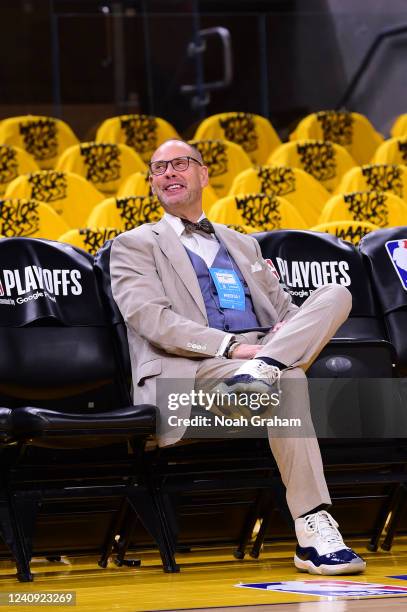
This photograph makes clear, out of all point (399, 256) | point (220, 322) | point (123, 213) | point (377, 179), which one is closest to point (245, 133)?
point (377, 179)

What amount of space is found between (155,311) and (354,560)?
0.77 metres

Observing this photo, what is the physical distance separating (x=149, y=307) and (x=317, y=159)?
2.92 metres

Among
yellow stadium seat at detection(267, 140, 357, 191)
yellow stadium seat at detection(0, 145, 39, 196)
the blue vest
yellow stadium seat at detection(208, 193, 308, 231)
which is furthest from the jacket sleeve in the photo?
yellow stadium seat at detection(267, 140, 357, 191)

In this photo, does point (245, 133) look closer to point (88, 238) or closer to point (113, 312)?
point (88, 238)

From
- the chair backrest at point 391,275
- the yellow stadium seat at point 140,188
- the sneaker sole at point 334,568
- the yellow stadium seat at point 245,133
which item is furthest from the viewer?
the yellow stadium seat at point 245,133

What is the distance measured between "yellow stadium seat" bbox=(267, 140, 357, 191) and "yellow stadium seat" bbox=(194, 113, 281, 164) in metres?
0.64

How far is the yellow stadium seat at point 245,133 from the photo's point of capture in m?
6.14

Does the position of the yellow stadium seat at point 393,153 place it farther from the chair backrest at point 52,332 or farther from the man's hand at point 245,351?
the man's hand at point 245,351

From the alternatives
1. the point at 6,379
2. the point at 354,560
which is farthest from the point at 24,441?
the point at 354,560

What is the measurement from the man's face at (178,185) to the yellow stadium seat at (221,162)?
7.39 ft

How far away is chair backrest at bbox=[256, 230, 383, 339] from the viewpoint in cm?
326

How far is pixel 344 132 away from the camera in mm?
6359

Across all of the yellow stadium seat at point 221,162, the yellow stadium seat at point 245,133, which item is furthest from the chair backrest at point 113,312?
the yellow stadium seat at point 245,133

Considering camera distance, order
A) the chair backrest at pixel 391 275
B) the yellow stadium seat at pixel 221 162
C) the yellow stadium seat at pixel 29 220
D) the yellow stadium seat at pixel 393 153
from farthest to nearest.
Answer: the yellow stadium seat at pixel 393 153 < the yellow stadium seat at pixel 221 162 < the yellow stadium seat at pixel 29 220 < the chair backrest at pixel 391 275
